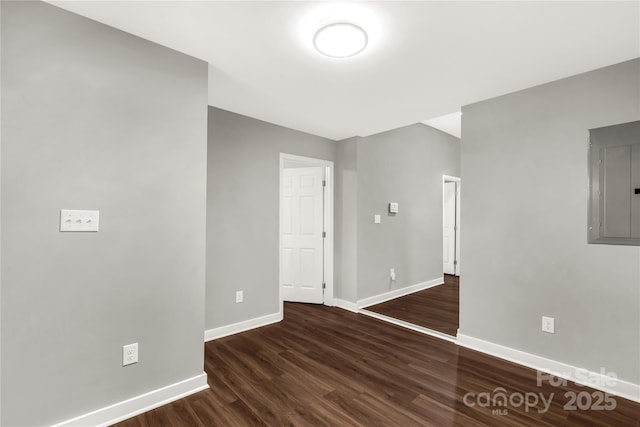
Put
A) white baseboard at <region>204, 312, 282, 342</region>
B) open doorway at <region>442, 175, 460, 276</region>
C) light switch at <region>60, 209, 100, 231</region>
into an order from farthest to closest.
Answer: open doorway at <region>442, 175, 460, 276</region> < white baseboard at <region>204, 312, 282, 342</region> < light switch at <region>60, 209, 100, 231</region>

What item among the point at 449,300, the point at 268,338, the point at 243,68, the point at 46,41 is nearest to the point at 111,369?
the point at 268,338

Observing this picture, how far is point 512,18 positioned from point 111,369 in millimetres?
3174

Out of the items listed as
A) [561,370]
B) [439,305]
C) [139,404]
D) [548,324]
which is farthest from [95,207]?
[439,305]

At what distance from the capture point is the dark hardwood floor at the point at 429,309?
3.47m

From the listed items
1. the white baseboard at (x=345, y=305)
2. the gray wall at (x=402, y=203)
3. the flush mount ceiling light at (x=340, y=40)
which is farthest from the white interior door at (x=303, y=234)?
the flush mount ceiling light at (x=340, y=40)

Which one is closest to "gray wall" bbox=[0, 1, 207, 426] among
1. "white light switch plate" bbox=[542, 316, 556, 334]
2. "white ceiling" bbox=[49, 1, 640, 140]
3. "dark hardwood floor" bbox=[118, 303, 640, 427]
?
"white ceiling" bbox=[49, 1, 640, 140]

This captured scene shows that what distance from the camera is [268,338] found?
3084mm

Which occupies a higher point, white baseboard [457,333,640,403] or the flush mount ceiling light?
the flush mount ceiling light

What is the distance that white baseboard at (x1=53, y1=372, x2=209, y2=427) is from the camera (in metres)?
1.69

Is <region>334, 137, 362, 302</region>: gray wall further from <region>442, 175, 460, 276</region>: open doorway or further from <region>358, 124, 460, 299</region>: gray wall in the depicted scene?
<region>442, 175, 460, 276</region>: open doorway

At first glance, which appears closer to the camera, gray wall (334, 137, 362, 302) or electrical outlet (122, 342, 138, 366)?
electrical outlet (122, 342, 138, 366)

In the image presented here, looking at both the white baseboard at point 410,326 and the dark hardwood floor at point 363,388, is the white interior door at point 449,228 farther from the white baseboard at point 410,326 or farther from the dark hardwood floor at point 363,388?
the dark hardwood floor at point 363,388

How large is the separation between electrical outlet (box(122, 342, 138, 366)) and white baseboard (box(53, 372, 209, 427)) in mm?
242

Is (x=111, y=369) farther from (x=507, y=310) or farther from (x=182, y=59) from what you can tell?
(x=507, y=310)
